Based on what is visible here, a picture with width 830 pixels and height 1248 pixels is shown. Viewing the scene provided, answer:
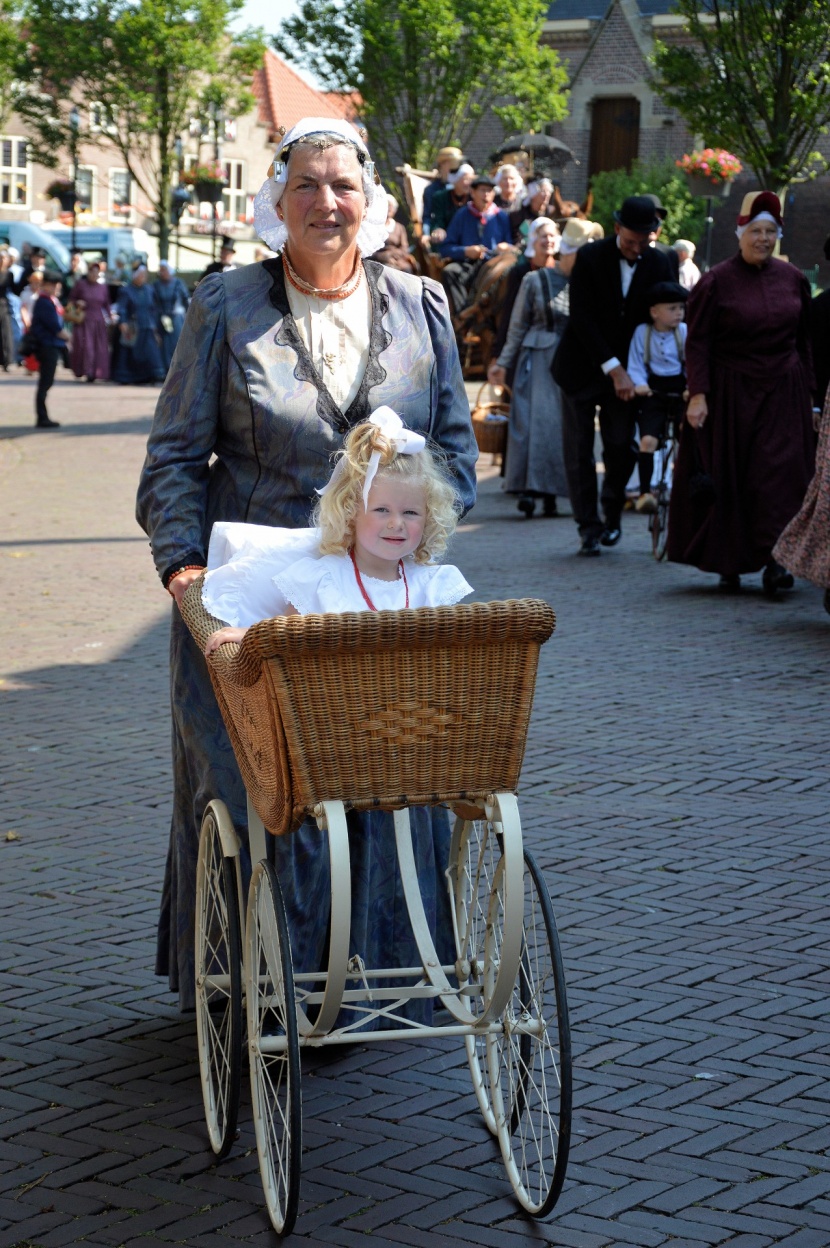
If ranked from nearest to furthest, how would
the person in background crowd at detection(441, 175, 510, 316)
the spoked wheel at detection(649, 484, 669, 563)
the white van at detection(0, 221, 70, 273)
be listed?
the spoked wheel at detection(649, 484, 669, 563)
the person in background crowd at detection(441, 175, 510, 316)
the white van at detection(0, 221, 70, 273)

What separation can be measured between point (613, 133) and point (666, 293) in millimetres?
40137

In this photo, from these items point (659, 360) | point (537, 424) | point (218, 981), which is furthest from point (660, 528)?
point (218, 981)

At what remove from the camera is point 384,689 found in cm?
317

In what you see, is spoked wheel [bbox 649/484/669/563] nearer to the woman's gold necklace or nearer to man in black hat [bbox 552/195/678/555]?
man in black hat [bbox 552/195/678/555]

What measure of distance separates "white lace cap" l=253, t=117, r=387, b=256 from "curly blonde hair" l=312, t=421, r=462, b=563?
2.26 ft

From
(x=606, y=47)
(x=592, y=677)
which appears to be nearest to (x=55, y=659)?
(x=592, y=677)

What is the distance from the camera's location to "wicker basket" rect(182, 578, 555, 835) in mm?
3092

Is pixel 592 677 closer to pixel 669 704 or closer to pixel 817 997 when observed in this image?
pixel 669 704

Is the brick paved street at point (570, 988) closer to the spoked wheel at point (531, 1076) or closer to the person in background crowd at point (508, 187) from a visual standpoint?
the spoked wheel at point (531, 1076)

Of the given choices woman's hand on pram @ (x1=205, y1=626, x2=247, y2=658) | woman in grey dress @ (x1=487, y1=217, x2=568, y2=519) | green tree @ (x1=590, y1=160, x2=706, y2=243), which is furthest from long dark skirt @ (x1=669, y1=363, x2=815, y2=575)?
green tree @ (x1=590, y1=160, x2=706, y2=243)

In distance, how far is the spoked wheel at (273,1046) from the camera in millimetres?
3176

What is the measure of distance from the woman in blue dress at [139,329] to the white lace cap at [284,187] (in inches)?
1055

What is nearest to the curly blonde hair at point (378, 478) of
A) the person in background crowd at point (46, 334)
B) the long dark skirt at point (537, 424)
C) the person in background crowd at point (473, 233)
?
the long dark skirt at point (537, 424)

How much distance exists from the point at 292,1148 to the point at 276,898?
45 centimetres
